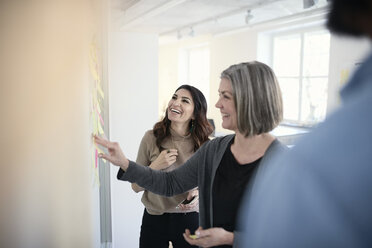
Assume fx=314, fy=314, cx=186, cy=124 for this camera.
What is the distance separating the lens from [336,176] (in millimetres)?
305

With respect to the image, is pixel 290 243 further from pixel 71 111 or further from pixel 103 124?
pixel 103 124

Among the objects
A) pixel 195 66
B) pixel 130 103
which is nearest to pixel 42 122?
pixel 130 103

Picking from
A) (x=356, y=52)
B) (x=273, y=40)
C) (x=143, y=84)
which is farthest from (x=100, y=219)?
(x=273, y=40)

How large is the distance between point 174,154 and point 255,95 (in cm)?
83

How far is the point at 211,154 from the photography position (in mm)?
1187

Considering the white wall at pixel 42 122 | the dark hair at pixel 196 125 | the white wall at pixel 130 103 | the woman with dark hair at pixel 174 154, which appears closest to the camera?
the white wall at pixel 42 122

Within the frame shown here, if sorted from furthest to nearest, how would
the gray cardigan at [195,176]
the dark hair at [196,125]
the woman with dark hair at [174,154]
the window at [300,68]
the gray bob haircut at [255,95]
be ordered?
the window at [300,68] → the dark hair at [196,125] → the woman with dark hair at [174,154] → the gray cardigan at [195,176] → the gray bob haircut at [255,95]

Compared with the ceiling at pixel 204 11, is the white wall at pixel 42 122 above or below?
below

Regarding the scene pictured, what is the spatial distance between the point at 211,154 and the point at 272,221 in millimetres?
831

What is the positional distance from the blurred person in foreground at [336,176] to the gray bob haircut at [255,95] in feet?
2.03

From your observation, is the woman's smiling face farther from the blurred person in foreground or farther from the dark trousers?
the blurred person in foreground

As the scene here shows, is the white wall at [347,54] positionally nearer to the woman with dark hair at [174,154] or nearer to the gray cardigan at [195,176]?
the gray cardigan at [195,176]

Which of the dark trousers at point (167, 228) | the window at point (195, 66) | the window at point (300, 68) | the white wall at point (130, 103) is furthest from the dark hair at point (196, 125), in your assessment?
the window at point (195, 66)

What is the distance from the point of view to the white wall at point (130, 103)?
10.4ft
